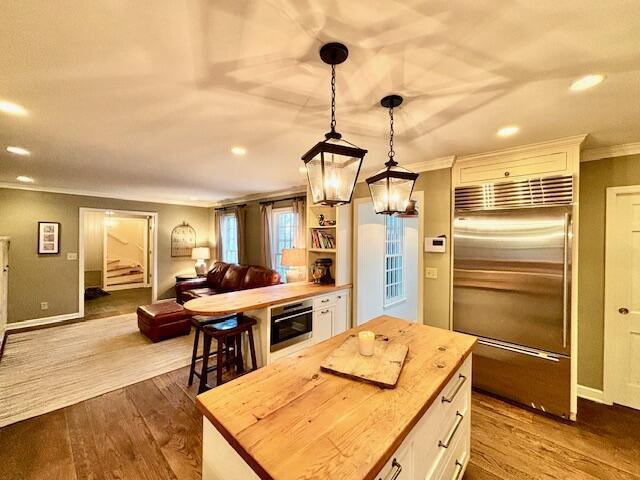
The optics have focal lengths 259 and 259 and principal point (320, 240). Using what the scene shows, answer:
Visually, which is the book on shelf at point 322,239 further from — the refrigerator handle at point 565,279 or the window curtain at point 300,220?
the refrigerator handle at point 565,279

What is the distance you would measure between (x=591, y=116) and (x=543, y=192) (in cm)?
70

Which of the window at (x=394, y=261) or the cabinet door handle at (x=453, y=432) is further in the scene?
the window at (x=394, y=261)

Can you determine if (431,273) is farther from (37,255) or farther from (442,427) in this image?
(37,255)

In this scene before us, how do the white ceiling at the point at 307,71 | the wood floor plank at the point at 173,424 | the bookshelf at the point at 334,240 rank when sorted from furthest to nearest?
1. the bookshelf at the point at 334,240
2. the wood floor plank at the point at 173,424
3. the white ceiling at the point at 307,71

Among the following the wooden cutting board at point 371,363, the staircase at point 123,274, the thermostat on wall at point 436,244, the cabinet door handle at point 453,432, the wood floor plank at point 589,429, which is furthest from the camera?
the staircase at point 123,274

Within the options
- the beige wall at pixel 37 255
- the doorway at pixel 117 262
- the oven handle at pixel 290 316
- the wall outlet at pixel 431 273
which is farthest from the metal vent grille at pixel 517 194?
the beige wall at pixel 37 255

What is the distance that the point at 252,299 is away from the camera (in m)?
2.84

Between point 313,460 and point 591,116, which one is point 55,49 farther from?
point 591,116

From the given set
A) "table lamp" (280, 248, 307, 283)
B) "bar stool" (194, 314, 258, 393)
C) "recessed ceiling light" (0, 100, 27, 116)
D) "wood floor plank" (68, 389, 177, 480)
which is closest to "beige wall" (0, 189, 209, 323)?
"wood floor plank" (68, 389, 177, 480)

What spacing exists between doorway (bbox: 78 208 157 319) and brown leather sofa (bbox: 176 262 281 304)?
1342 mm

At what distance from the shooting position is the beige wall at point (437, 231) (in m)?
2.99

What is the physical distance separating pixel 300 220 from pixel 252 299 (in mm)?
2157

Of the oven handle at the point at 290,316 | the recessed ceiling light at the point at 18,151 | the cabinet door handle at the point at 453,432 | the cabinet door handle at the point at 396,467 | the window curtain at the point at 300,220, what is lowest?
the cabinet door handle at the point at 453,432

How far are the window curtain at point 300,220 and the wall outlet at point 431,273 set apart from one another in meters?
2.21
